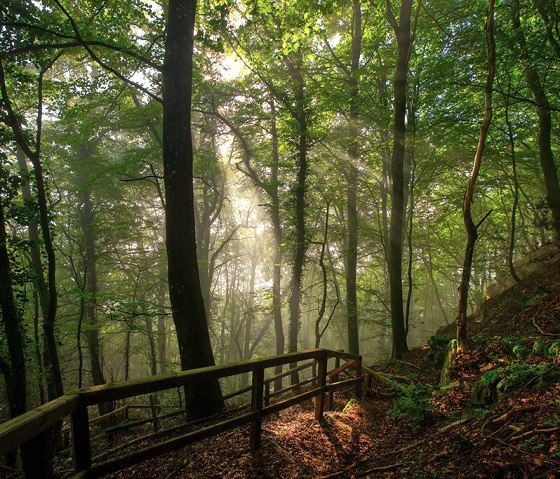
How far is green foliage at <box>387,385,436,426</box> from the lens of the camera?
16.2 feet

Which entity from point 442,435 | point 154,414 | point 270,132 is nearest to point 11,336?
point 154,414

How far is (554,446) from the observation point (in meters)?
2.71

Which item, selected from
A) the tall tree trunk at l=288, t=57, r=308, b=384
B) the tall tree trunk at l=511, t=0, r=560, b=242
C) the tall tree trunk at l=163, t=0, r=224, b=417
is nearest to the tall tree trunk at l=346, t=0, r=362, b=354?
the tall tree trunk at l=288, t=57, r=308, b=384

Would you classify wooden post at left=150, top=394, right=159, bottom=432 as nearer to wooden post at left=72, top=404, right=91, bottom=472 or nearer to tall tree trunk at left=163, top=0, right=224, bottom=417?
tall tree trunk at left=163, top=0, right=224, bottom=417

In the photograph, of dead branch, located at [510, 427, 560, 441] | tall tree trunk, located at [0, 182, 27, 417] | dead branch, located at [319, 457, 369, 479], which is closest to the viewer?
dead branch, located at [510, 427, 560, 441]

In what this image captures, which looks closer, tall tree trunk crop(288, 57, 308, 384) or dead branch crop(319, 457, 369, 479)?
dead branch crop(319, 457, 369, 479)

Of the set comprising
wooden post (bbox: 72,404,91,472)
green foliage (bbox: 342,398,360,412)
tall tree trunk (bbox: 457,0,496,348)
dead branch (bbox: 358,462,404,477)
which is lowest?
green foliage (bbox: 342,398,360,412)

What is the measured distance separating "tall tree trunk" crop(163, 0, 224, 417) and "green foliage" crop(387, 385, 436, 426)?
3.21 metres

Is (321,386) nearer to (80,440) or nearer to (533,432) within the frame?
(533,432)

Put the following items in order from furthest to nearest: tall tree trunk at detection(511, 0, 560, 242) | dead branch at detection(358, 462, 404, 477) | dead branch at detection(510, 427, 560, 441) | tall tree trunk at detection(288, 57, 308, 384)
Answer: tall tree trunk at detection(288, 57, 308, 384), tall tree trunk at detection(511, 0, 560, 242), dead branch at detection(358, 462, 404, 477), dead branch at detection(510, 427, 560, 441)

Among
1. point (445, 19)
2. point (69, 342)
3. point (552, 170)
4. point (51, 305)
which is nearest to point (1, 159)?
point (51, 305)

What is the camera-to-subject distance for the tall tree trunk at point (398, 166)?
9.93m

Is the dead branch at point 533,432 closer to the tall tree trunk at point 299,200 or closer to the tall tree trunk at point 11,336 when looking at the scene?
the tall tree trunk at point 11,336

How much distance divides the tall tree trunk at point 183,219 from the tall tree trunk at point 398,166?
6540 millimetres
